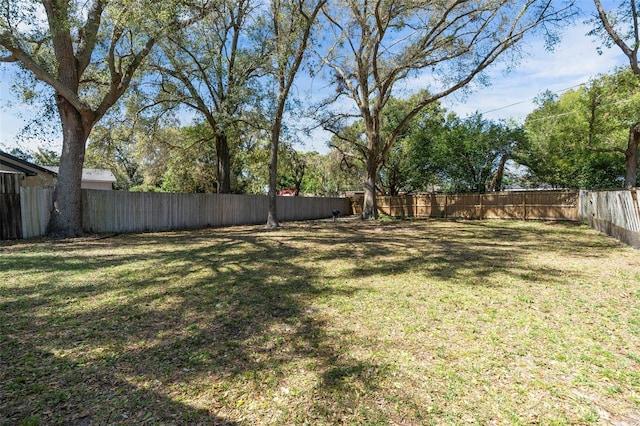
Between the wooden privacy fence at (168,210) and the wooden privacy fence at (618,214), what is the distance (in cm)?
1377

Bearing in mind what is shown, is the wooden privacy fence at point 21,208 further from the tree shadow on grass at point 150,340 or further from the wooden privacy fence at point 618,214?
the wooden privacy fence at point 618,214

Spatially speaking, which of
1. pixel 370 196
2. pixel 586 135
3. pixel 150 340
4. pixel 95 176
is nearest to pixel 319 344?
pixel 150 340

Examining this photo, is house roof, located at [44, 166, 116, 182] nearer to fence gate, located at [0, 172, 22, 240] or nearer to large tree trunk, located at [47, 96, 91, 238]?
large tree trunk, located at [47, 96, 91, 238]

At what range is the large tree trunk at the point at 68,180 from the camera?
9.10m

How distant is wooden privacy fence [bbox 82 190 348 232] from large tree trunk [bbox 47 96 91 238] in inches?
41.8

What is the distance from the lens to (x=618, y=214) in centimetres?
824

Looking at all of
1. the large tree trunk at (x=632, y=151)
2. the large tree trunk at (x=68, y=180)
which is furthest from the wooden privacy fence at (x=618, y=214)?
the large tree trunk at (x=68, y=180)

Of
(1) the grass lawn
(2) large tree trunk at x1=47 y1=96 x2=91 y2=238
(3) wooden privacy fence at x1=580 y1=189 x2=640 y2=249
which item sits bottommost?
(1) the grass lawn

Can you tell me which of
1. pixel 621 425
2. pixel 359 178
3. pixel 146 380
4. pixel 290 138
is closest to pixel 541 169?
pixel 359 178

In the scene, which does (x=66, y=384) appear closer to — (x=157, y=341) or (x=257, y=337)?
(x=157, y=341)

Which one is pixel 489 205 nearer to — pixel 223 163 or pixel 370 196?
pixel 370 196

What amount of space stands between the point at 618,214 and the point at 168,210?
47.5 feet

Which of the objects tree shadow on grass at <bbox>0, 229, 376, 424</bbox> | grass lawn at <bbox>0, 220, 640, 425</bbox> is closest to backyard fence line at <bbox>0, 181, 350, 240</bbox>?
grass lawn at <bbox>0, 220, 640, 425</bbox>

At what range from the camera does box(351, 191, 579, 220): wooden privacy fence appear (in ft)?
50.6
